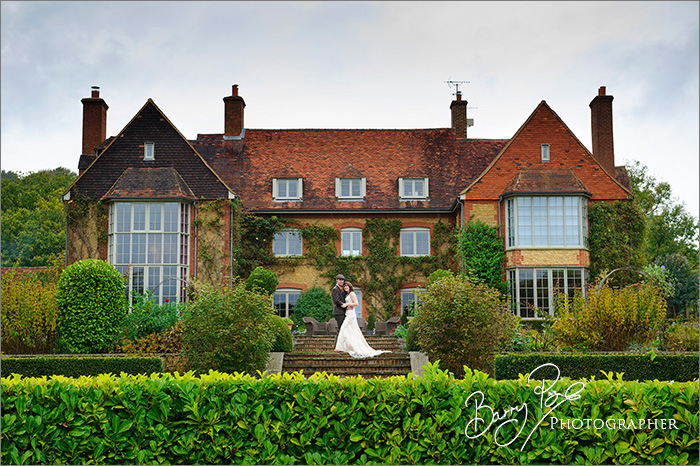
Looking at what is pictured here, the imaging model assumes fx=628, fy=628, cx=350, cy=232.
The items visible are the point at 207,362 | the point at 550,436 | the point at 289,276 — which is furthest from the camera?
the point at 289,276

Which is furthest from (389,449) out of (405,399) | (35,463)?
(35,463)

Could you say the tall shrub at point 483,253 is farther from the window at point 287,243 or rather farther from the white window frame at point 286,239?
the window at point 287,243

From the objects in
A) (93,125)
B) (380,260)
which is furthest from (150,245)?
(380,260)

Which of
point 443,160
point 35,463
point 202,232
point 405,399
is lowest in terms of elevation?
point 35,463

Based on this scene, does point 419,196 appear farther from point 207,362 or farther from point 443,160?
point 207,362

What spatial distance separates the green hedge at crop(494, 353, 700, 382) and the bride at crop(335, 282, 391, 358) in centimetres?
377

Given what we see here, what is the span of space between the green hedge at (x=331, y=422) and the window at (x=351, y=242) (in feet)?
66.3

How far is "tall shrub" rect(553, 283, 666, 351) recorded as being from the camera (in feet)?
47.8

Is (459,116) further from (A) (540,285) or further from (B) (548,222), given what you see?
(A) (540,285)

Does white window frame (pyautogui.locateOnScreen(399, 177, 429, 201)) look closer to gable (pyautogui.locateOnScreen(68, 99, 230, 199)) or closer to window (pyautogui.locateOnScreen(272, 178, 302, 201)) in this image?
window (pyautogui.locateOnScreen(272, 178, 302, 201))

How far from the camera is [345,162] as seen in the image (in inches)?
1135

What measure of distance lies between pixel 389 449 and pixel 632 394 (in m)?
2.55

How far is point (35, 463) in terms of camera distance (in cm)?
648

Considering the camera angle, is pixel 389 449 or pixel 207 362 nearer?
pixel 389 449
